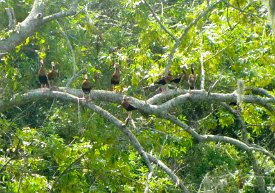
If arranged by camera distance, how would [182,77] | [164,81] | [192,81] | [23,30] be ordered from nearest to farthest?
[23,30], [164,81], [192,81], [182,77]

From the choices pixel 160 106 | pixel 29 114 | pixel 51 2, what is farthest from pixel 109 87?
pixel 160 106

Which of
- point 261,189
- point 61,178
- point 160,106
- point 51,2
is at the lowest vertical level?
point 261,189

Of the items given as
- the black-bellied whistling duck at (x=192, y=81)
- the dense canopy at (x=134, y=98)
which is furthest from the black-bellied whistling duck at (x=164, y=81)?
the black-bellied whistling duck at (x=192, y=81)

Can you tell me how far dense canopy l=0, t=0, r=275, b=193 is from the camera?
8328 millimetres

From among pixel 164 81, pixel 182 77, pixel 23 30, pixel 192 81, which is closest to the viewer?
pixel 23 30

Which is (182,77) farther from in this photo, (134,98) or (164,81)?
(134,98)

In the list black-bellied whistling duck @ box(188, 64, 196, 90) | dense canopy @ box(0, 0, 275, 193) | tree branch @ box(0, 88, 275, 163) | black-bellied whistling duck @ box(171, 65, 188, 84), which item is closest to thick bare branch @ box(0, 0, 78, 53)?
dense canopy @ box(0, 0, 275, 193)

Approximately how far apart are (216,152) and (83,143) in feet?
13.3

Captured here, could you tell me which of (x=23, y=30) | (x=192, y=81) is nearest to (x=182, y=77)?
(x=192, y=81)

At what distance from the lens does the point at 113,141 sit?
8297 millimetres

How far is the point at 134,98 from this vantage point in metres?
8.87

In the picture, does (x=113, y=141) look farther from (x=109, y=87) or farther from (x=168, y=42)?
(x=109, y=87)

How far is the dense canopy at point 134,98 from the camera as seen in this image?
833 centimetres

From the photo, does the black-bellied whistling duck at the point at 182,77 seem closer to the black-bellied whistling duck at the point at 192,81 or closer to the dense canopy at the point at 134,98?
the dense canopy at the point at 134,98
